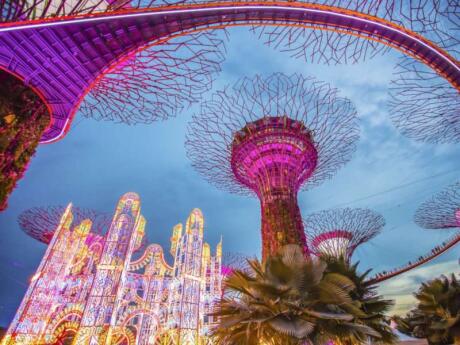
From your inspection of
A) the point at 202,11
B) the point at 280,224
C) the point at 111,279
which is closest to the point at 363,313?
the point at 202,11

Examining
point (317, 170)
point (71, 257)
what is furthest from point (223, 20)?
point (71, 257)

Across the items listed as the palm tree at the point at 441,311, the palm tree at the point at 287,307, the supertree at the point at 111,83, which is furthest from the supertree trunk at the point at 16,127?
the palm tree at the point at 441,311

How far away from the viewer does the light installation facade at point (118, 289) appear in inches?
700

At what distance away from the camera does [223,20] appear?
384 inches

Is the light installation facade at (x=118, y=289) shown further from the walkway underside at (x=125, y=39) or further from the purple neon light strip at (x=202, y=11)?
the purple neon light strip at (x=202, y=11)

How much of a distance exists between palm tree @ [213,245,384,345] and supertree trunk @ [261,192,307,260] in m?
8.93

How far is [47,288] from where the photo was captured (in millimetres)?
23938

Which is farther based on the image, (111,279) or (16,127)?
(111,279)

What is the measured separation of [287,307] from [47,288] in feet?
82.6

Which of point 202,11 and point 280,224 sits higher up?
point 202,11

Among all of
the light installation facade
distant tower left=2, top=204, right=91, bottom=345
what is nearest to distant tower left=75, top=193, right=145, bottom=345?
the light installation facade

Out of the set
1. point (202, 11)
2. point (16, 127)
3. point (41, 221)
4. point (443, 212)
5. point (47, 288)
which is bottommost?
point (16, 127)

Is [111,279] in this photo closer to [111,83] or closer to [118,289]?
[118,289]

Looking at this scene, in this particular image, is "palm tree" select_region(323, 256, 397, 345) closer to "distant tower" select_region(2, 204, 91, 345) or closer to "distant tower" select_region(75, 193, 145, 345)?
"distant tower" select_region(75, 193, 145, 345)
